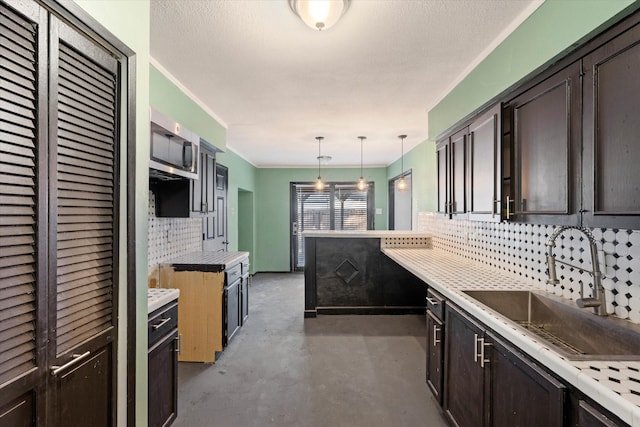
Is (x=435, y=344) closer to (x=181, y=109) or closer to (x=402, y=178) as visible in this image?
(x=181, y=109)

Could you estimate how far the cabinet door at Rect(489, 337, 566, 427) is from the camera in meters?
1.12

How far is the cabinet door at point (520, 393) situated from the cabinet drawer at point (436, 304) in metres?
0.59

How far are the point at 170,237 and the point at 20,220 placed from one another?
240cm

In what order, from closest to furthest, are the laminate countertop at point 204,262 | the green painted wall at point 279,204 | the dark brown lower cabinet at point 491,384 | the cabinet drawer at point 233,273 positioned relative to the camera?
the dark brown lower cabinet at point 491,384 < the laminate countertop at point 204,262 < the cabinet drawer at point 233,273 < the green painted wall at point 279,204

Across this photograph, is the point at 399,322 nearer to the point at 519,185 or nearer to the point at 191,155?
the point at 519,185

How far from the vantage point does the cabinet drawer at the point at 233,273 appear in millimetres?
3166

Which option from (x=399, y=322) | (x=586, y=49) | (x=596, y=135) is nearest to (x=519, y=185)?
(x=596, y=135)

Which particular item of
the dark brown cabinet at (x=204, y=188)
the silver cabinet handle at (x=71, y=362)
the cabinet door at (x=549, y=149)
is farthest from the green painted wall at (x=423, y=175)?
the silver cabinet handle at (x=71, y=362)

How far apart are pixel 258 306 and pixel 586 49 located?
4.61 meters

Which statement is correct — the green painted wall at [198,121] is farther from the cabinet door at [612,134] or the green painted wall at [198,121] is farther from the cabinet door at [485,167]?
the cabinet door at [612,134]

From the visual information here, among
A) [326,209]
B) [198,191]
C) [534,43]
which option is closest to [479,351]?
[534,43]

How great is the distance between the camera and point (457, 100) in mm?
2852

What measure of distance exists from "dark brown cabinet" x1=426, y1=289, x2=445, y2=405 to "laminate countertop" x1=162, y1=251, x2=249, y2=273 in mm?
1875

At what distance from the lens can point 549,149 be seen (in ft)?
5.42
